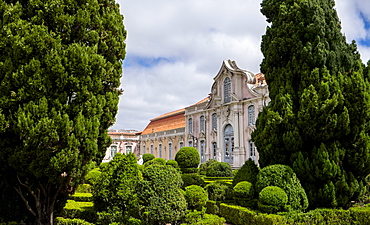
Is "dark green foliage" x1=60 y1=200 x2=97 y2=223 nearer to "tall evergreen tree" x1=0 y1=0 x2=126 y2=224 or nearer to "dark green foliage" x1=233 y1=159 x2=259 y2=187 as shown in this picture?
"tall evergreen tree" x1=0 y1=0 x2=126 y2=224

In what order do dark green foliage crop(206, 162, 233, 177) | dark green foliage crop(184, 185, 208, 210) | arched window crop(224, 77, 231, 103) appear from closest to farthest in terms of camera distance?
dark green foliage crop(184, 185, 208, 210) < dark green foliage crop(206, 162, 233, 177) < arched window crop(224, 77, 231, 103)

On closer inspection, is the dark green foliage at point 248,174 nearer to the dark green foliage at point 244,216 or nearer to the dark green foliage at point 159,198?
the dark green foliage at point 244,216

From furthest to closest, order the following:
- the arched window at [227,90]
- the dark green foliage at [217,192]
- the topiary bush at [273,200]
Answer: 1. the arched window at [227,90]
2. the dark green foliage at [217,192]
3. the topiary bush at [273,200]

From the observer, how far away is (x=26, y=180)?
7.08m

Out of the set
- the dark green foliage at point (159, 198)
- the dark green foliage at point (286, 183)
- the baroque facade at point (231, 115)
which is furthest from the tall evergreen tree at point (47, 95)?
the baroque facade at point (231, 115)

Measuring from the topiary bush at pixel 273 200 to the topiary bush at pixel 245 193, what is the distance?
916mm

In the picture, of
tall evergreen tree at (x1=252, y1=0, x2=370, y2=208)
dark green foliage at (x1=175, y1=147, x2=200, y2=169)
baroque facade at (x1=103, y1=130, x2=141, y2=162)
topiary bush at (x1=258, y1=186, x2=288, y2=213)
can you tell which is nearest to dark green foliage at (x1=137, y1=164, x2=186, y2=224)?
topiary bush at (x1=258, y1=186, x2=288, y2=213)

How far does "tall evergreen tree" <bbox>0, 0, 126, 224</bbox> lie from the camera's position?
645cm

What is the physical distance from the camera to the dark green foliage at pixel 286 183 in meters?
8.09

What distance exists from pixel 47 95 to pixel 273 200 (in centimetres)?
592

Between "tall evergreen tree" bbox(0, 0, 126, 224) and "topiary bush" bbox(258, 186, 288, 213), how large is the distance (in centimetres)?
444

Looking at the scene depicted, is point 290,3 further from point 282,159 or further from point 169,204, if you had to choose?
point 169,204

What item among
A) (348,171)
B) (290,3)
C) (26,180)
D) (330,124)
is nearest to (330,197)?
(348,171)

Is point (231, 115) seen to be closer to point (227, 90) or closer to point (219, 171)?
point (227, 90)
